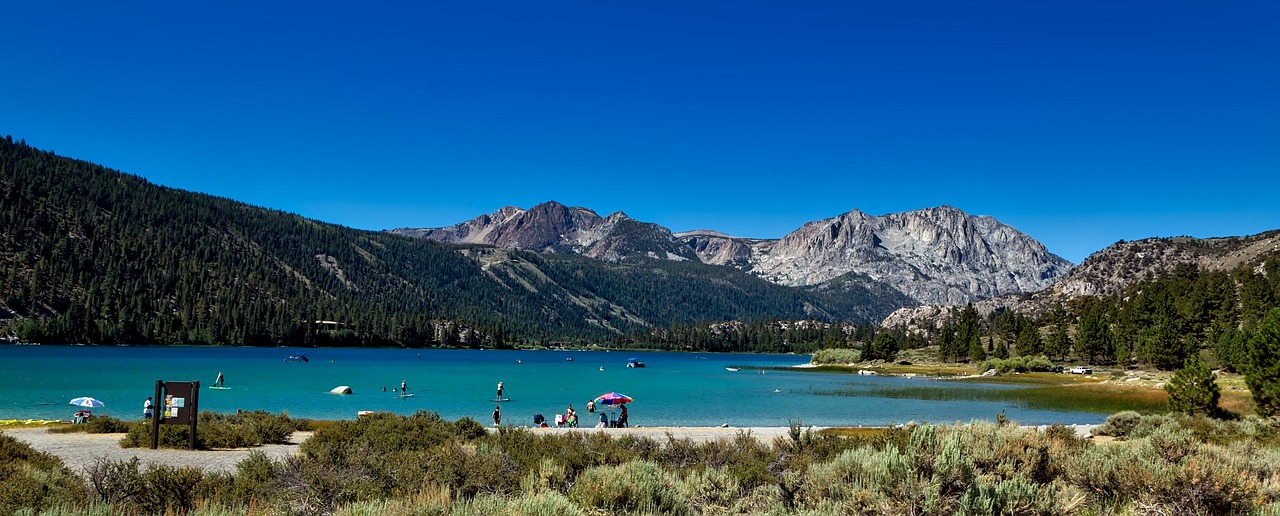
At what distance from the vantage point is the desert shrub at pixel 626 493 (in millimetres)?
8688

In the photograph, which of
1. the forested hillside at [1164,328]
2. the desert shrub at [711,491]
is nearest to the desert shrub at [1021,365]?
the forested hillside at [1164,328]

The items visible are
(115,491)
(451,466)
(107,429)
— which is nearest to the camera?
(115,491)

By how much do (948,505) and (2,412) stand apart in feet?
157

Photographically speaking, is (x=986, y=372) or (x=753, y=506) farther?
(x=986, y=372)

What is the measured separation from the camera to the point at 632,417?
153 ft

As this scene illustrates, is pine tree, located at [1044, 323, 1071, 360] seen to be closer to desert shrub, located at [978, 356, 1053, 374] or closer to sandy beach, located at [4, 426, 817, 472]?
desert shrub, located at [978, 356, 1053, 374]

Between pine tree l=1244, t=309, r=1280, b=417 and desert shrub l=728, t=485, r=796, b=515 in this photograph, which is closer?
desert shrub l=728, t=485, r=796, b=515

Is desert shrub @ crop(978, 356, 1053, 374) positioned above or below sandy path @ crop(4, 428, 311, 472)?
below

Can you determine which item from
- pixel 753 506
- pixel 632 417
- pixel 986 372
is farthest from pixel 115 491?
pixel 986 372

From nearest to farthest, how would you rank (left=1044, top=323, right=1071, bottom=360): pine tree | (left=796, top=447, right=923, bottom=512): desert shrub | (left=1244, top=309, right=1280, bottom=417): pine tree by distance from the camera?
(left=796, top=447, right=923, bottom=512): desert shrub
(left=1244, top=309, right=1280, bottom=417): pine tree
(left=1044, top=323, right=1071, bottom=360): pine tree

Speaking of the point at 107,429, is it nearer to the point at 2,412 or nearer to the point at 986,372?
the point at 2,412

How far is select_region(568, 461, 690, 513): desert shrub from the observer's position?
8688 millimetres

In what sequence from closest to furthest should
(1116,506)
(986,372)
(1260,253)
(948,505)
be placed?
(948,505) < (1116,506) < (986,372) < (1260,253)

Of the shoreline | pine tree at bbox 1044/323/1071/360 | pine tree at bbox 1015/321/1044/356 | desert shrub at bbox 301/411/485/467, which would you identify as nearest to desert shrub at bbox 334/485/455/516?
desert shrub at bbox 301/411/485/467
